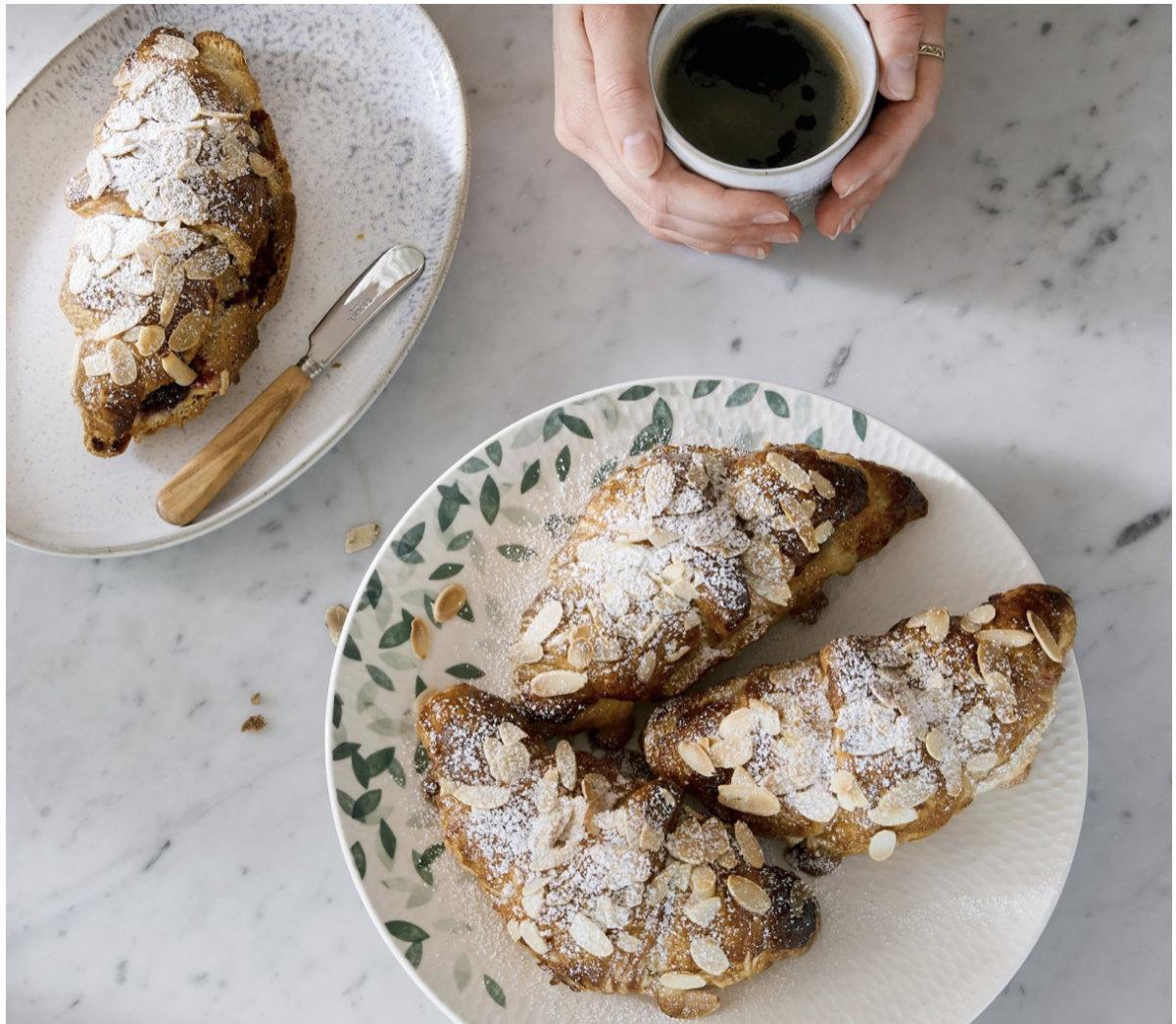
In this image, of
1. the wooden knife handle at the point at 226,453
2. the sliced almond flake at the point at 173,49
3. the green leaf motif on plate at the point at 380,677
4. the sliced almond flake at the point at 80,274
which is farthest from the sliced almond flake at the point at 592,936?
the sliced almond flake at the point at 173,49

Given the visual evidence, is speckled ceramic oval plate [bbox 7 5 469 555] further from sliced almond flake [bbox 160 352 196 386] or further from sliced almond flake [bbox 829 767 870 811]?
sliced almond flake [bbox 829 767 870 811]

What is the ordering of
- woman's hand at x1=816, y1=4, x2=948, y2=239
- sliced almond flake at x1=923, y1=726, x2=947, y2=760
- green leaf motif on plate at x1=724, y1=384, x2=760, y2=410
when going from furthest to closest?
1. green leaf motif on plate at x1=724, y1=384, x2=760, y2=410
2. woman's hand at x1=816, y1=4, x2=948, y2=239
3. sliced almond flake at x1=923, y1=726, x2=947, y2=760

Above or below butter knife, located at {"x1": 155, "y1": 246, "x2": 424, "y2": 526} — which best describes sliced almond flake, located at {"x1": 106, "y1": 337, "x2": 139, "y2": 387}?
above

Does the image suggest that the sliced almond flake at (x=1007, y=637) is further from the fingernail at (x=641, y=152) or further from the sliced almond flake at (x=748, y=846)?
the fingernail at (x=641, y=152)

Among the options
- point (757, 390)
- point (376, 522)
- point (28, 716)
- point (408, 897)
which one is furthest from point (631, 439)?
point (28, 716)

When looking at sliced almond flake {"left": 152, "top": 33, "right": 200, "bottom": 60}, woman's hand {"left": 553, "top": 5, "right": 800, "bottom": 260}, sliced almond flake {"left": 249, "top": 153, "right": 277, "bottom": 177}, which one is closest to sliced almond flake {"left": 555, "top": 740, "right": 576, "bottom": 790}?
woman's hand {"left": 553, "top": 5, "right": 800, "bottom": 260}

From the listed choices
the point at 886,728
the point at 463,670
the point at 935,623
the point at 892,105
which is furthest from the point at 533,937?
the point at 892,105
